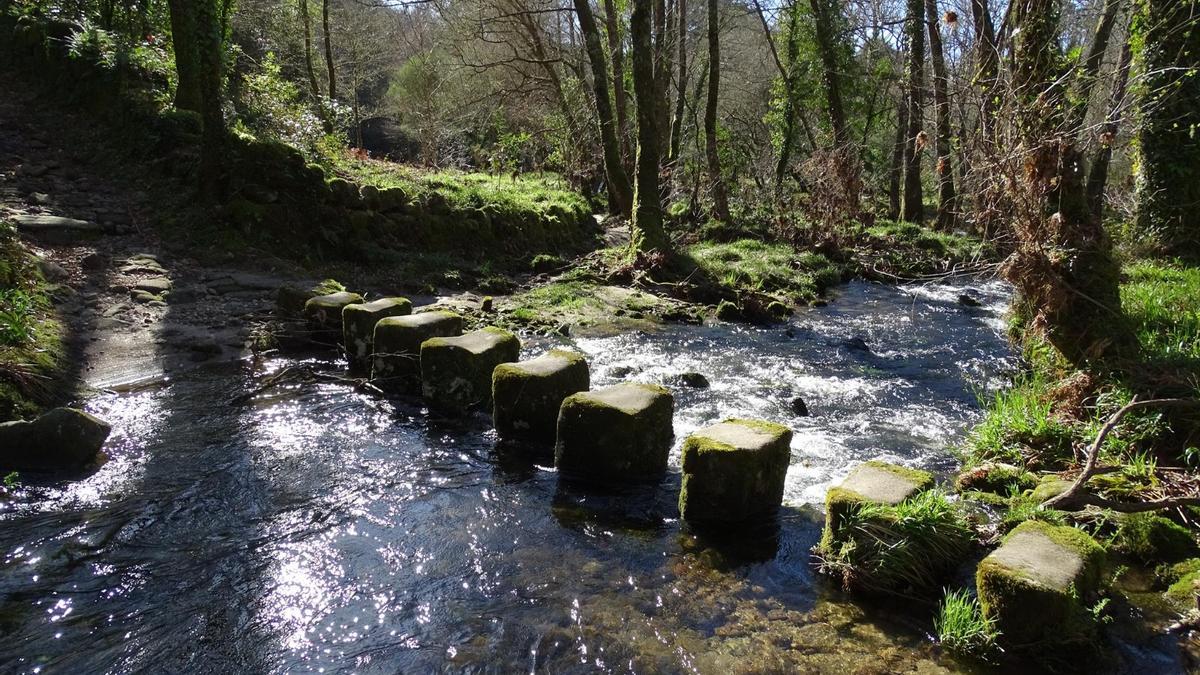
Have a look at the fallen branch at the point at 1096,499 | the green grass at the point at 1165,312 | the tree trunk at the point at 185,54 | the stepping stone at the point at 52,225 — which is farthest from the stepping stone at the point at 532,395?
the tree trunk at the point at 185,54

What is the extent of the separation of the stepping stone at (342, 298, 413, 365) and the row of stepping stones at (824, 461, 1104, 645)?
18.1ft

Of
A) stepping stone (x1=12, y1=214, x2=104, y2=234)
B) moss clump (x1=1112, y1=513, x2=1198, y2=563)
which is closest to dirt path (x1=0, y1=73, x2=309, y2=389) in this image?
stepping stone (x1=12, y1=214, x2=104, y2=234)

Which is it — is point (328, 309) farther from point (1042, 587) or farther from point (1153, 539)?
point (1153, 539)

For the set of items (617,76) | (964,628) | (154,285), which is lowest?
(964,628)

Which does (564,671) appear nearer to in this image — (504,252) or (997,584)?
(997,584)

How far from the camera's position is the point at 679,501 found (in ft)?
14.2

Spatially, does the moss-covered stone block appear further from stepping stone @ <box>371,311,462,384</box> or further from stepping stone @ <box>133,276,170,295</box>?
stepping stone @ <box>133,276,170,295</box>

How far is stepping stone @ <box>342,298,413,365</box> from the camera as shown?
691 centimetres

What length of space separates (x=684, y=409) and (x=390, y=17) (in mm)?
29027

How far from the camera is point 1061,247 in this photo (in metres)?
5.27

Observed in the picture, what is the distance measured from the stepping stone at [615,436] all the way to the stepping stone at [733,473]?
517 mm

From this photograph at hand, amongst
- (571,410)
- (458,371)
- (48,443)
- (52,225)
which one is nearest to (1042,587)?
(571,410)

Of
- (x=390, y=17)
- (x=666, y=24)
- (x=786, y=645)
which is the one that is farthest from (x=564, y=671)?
(x=390, y=17)

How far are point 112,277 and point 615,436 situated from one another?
678 centimetres
